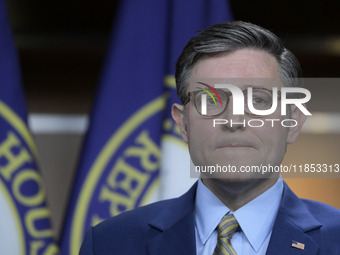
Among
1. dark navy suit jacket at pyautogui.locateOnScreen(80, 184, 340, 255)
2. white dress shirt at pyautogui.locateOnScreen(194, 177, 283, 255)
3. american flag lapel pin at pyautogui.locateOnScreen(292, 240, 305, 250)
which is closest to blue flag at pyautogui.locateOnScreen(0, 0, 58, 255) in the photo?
dark navy suit jacket at pyautogui.locateOnScreen(80, 184, 340, 255)

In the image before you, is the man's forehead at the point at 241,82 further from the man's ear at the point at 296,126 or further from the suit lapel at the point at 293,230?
the suit lapel at the point at 293,230

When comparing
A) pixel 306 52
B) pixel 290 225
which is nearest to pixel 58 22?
pixel 306 52

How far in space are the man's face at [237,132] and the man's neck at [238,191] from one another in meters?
0.03

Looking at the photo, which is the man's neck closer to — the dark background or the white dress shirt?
the white dress shirt

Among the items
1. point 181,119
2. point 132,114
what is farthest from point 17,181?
point 181,119

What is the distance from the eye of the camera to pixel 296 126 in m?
0.92

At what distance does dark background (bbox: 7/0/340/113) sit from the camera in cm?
194

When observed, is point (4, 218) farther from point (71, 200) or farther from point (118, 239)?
point (118, 239)

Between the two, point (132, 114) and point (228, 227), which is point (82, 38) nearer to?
point (132, 114)

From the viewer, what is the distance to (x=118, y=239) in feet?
3.15

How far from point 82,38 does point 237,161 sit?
1282 mm

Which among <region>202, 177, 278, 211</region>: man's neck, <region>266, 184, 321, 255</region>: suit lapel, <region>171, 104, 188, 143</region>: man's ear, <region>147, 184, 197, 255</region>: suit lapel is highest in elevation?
<region>171, 104, 188, 143</region>: man's ear

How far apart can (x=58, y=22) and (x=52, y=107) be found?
29cm

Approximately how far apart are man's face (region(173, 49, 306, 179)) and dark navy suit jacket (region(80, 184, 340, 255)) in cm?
10
